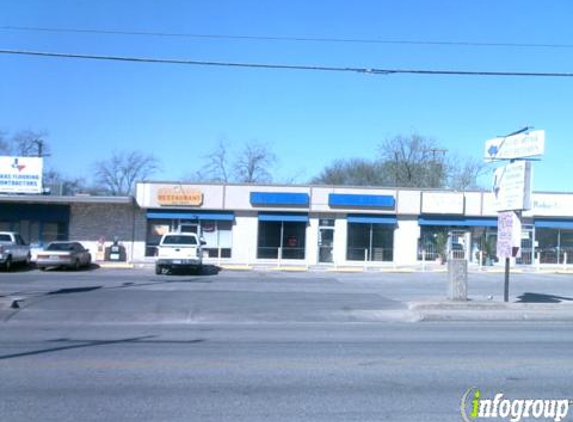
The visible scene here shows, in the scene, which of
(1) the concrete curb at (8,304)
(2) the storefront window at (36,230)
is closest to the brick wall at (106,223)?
(2) the storefront window at (36,230)

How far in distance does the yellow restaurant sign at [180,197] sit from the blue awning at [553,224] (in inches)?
814

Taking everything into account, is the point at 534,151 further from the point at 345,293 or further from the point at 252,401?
the point at 252,401

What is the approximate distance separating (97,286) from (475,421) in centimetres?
1765

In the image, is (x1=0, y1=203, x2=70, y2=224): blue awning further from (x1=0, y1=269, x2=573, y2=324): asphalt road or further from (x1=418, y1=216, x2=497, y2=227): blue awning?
(x1=418, y1=216, x2=497, y2=227): blue awning

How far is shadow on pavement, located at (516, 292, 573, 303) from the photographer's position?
18.3 m

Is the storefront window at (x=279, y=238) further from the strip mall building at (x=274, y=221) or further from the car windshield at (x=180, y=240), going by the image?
the car windshield at (x=180, y=240)

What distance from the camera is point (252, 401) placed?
6.61 m

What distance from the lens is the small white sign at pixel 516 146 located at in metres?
16.2

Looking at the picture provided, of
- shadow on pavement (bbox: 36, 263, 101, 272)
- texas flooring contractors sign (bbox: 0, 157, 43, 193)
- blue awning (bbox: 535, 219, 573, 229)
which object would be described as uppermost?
texas flooring contractors sign (bbox: 0, 157, 43, 193)

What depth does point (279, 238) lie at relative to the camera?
120 feet

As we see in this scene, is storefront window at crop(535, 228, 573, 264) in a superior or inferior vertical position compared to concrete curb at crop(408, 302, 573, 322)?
superior

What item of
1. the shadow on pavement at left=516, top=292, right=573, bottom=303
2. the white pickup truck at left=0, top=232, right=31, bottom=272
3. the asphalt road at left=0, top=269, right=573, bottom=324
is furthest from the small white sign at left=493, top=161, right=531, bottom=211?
the white pickup truck at left=0, top=232, right=31, bottom=272

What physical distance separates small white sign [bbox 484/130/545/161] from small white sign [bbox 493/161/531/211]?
1.00 feet

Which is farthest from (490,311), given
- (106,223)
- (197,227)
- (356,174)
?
(356,174)
